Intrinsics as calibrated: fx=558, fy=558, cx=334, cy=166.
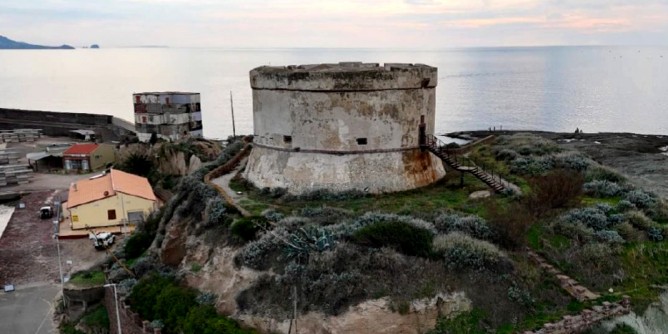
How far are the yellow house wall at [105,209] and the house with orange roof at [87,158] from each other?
2076 centimetres

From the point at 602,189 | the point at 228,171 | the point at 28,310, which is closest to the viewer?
the point at 602,189

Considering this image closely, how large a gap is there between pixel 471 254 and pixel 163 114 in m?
47.0

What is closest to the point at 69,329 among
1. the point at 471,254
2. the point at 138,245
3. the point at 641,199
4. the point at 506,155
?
the point at 138,245

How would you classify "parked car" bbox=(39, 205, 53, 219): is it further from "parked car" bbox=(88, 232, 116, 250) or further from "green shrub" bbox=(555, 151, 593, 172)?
"green shrub" bbox=(555, 151, 593, 172)

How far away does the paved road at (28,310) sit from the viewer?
2212cm

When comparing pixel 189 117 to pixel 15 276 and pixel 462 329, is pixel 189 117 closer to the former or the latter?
pixel 15 276

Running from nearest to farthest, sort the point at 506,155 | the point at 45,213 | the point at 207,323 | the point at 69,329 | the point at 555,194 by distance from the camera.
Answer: the point at 207,323 < the point at 555,194 < the point at 69,329 < the point at 506,155 < the point at 45,213

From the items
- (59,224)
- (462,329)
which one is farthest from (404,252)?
(59,224)

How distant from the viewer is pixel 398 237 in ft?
53.7

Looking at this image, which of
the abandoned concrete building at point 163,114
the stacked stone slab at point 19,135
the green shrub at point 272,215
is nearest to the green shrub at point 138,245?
the green shrub at point 272,215

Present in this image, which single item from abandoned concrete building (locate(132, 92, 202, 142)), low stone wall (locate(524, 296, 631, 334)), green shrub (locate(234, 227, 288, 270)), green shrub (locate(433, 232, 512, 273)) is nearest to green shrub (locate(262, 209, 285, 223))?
green shrub (locate(234, 227, 288, 270))

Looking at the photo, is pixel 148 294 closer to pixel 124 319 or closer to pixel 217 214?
pixel 124 319

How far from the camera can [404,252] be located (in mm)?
16234

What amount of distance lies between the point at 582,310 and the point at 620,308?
1131 millimetres
